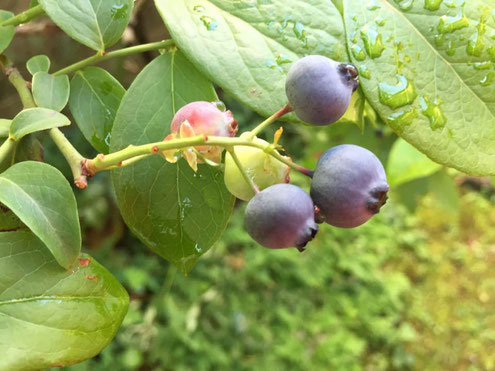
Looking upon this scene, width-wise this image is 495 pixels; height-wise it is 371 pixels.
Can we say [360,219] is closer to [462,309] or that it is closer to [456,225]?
[462,309]

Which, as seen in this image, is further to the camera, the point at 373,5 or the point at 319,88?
the point at 373,5

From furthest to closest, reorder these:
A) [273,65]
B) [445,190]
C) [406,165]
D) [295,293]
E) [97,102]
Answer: [295,293] < [445,190] < [406,165] < [97,102] < [273,65]

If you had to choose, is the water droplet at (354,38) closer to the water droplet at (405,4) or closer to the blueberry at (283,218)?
the water droplet at (405,4)

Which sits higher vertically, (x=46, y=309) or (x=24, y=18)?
(x=24, y=18)

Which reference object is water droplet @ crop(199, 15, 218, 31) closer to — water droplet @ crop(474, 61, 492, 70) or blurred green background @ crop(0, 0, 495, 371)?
water droplet @ crop(474, 61, 492, 70)

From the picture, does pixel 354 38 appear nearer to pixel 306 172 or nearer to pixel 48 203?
pixel 306 172

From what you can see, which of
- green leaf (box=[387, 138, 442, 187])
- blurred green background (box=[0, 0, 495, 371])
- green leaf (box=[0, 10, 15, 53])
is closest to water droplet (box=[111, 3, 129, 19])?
green leaf (box=[0, 10, 15, 53])

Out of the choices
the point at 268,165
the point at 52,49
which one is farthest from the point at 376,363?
the point at 268,165

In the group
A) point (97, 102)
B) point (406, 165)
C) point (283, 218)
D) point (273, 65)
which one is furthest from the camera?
point (406, 165)

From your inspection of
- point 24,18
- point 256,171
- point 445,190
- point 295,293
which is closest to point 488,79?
point 256,171
